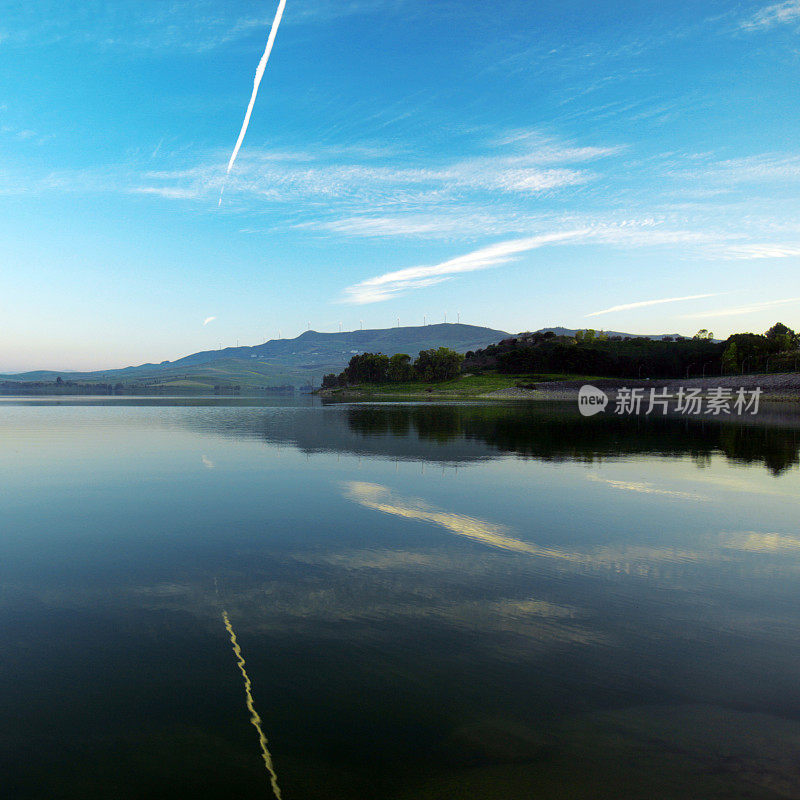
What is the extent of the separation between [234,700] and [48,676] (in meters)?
3.18

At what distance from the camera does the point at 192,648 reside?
30.9ft

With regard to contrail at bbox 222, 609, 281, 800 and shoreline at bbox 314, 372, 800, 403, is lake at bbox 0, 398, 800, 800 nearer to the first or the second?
contrail at bbox 222, 609, 281, 800

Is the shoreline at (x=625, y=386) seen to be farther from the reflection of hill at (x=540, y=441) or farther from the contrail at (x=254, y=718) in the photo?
the contrail at (x=254, y=718)

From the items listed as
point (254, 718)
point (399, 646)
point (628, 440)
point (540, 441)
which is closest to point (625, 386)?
point (628, 440)

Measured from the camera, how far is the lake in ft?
21.6

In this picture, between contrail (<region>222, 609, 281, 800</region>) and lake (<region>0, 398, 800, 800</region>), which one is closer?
contrail (<region>222, 609, 281, 800</region>)

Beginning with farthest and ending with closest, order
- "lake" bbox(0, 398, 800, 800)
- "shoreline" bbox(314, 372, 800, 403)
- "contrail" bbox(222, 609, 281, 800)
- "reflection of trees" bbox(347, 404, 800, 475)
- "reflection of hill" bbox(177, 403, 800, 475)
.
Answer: "shoreline" bbox(314, 372, 800, 403)
"reflection of trees" bbox(347, 404, 800, 475)
"reflection of hill" bbox(177, 403, 800, 475)
"lake" bbox(0, 398, 800, 800)
"contrail" bbox(222, 609, 281, 800)

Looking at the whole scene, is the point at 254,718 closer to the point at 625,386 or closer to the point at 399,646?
the point at 399,646

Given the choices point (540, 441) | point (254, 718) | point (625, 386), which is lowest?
point (254, 718)

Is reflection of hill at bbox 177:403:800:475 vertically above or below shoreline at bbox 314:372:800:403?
below

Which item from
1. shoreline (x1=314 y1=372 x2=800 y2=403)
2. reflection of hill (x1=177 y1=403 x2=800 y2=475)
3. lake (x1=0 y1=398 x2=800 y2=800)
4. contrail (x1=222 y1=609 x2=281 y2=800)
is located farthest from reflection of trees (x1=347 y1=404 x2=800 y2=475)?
shoreline (x1=314 y1=372 x2=800 y2=403)

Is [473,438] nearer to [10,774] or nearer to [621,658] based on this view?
[621,658]

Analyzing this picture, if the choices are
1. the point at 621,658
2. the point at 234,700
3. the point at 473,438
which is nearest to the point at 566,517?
the point at 621,658

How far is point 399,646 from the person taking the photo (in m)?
9.45
